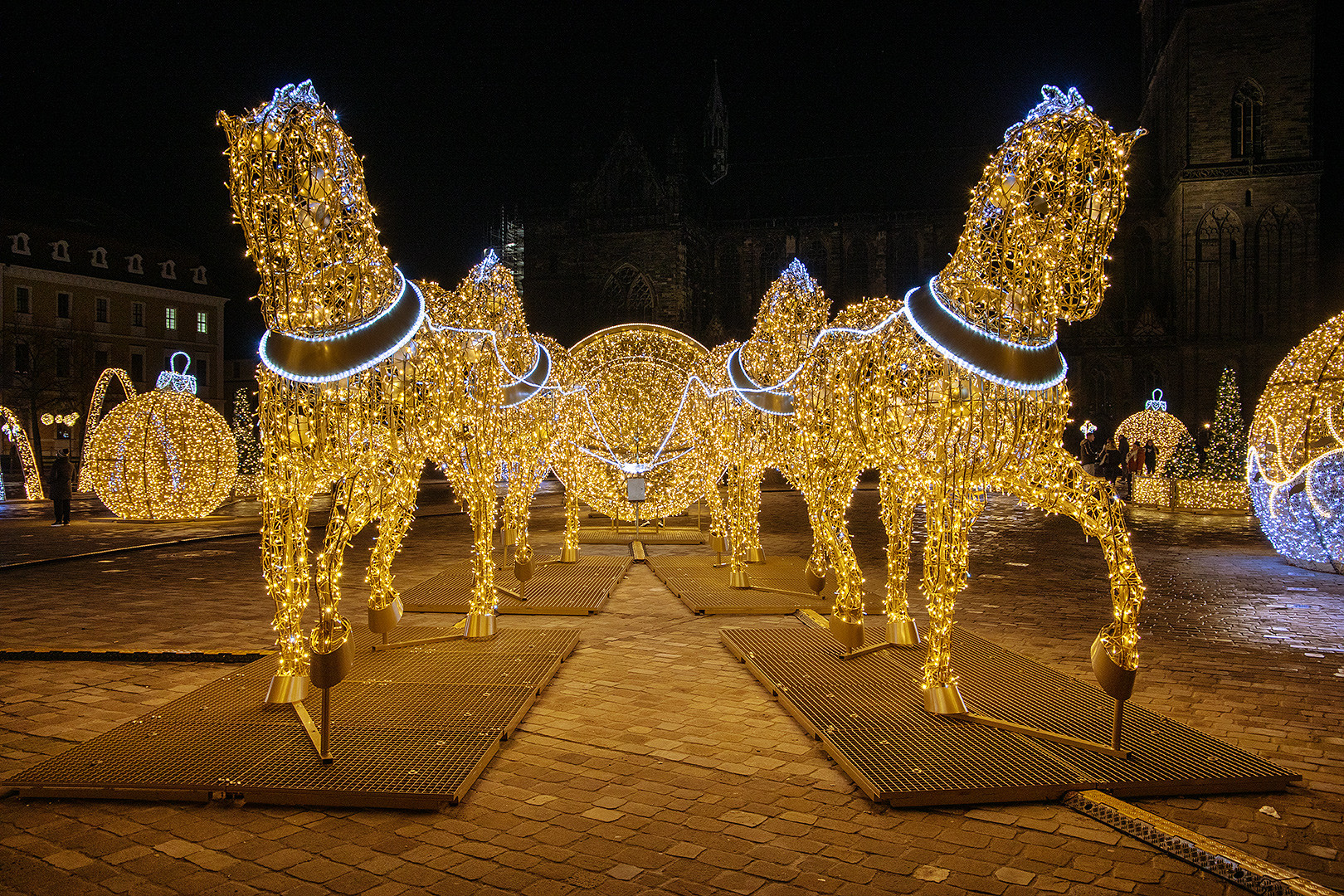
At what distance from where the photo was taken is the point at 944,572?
5074 millimetres

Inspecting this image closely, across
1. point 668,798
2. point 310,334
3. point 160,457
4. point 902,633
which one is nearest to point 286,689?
point 310,334

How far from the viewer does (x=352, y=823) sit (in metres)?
3.83

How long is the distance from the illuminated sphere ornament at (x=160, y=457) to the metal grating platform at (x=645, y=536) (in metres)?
8.30

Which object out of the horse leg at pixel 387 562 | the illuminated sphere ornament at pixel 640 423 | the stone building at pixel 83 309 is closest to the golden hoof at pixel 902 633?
the horse leg at pixel 387 562

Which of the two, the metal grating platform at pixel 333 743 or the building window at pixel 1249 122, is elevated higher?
the building window at pixel 1249 122

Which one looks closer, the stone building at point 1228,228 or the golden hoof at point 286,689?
the golden hoof at point 286,689

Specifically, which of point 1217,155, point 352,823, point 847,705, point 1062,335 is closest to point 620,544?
point 847,705

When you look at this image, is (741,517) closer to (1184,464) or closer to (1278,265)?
(1184,464)

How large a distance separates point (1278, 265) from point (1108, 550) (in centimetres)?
4373

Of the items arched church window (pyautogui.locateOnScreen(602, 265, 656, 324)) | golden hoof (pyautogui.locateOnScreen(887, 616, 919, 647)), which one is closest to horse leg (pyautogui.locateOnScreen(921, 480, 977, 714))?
golden hoof (pyautogui.locateOnScreen(887, 616, 919, 647))

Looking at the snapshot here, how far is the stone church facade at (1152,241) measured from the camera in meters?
38.5

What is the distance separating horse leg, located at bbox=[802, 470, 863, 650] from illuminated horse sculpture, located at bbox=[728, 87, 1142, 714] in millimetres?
1018

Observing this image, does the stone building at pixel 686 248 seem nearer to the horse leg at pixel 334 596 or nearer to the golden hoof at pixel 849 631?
the golden hoof at pixel 849 631

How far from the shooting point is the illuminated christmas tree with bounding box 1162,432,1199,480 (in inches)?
789
